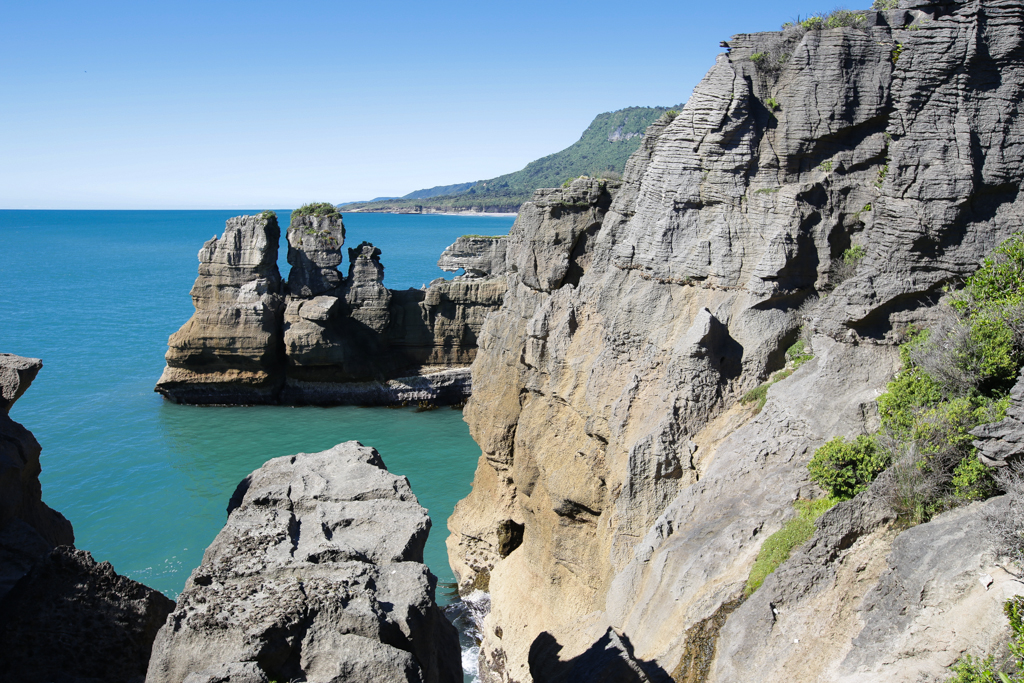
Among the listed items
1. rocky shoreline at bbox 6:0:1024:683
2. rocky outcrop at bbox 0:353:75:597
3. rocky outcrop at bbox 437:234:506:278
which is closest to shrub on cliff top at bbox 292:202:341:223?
rocky outcrop at bbox 437:234:506:278

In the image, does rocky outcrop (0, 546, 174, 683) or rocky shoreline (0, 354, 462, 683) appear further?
rocky outcrop (0, 546, 174, 683)

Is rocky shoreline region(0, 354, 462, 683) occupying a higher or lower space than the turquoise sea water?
higher

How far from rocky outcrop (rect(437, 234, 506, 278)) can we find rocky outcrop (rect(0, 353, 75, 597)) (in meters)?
38.1

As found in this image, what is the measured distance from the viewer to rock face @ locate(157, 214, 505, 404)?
44.2 metres

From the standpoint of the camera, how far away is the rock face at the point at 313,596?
24.9ft

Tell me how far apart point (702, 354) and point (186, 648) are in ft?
36.5

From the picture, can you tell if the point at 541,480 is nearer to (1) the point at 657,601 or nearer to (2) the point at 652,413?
(2) the point at 652,413

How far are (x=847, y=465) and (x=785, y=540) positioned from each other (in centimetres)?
165

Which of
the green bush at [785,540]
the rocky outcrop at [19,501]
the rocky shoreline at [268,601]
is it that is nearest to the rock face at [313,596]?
the rocky shoreline at [268,601]

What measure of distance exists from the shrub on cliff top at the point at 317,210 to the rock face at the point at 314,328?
49 cm

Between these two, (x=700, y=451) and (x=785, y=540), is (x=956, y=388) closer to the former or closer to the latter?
(x=785, y=540)

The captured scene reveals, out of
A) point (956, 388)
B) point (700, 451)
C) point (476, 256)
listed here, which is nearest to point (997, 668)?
point (956, 388)

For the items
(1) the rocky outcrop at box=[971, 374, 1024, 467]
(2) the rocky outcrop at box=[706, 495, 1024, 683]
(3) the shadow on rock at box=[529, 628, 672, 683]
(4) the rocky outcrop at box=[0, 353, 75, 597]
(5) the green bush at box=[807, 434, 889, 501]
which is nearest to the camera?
(2) the rocky outcrop at box=[706, 495, 1024, 683]

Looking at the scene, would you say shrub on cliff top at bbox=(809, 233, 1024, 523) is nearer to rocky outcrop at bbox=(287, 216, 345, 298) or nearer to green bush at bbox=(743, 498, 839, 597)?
green bush at bbox=(743, 498, 839, 597)
